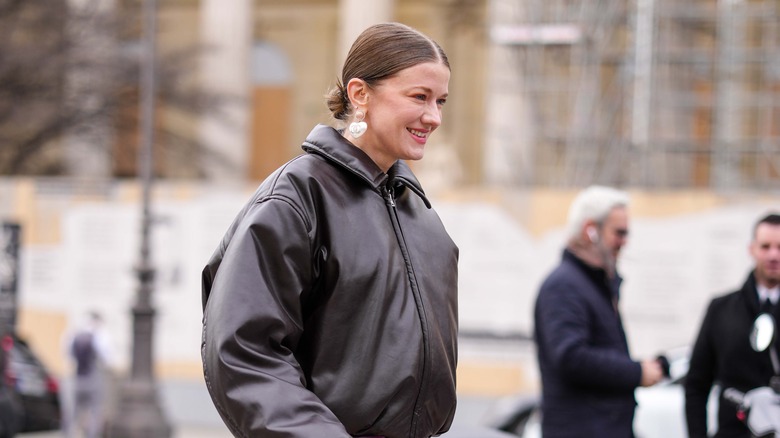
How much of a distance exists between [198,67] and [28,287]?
12.4 m

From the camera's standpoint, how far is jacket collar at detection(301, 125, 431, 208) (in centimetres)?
274

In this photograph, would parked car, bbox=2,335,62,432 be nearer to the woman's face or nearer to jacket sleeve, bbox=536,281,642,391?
jacket sleeve, bbox=536,281,642,391

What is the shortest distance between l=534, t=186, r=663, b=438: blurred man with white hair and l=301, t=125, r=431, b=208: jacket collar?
2620 millimetres

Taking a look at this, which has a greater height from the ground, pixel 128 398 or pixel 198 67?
pixel 198 67

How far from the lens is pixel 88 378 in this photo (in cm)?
1677

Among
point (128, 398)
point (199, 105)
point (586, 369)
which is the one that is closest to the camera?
point (586, 369)

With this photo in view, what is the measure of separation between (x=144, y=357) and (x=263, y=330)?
583 inches

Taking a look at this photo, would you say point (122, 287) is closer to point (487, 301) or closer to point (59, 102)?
point (487, 301)

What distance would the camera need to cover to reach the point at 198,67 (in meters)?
31.9

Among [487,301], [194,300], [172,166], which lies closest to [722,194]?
[487,301]

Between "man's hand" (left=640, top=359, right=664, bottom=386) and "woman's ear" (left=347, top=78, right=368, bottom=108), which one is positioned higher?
"woman's ear" (left=347, top=78, right=368, bottom=108)

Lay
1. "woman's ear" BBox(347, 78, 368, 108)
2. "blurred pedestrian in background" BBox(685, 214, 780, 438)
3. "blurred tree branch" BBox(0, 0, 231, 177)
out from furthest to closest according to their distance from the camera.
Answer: "blurred tree branch" BBox(0, 0, 231, 177), "blurred pedestrian in background" BBox(685, 214, 780, 438), "woman's ear" BBox(347, 78, 368, 108)

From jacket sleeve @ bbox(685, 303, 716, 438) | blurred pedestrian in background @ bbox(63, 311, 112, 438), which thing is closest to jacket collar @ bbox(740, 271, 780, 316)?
jacket sleeve @ bbox(685, 303, 716, 438)

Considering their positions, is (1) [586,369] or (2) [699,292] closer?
(1) [586,369]
